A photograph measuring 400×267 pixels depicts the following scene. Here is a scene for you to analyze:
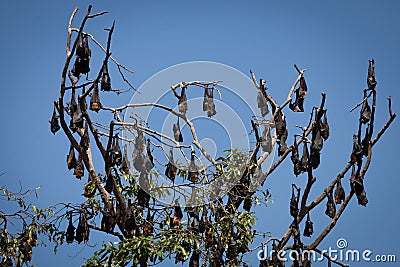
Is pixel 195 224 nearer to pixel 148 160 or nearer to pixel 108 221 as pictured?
pixel 148 160

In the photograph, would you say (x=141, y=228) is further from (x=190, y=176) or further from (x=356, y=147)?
(x=356, y=147)

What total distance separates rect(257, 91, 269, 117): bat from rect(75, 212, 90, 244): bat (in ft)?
8.96

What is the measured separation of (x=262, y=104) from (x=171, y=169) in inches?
67.7

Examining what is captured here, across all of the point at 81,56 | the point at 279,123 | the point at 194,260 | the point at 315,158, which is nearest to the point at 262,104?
the point at 279,123

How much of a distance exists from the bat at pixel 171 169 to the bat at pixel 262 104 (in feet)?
A: 5.28

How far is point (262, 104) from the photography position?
909cm

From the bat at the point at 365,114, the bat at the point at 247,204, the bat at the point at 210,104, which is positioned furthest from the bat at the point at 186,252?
the bat at the point at 365,114

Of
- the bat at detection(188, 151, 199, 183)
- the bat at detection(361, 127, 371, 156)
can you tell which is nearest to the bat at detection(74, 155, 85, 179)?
the bat at detection(188, 151, 199, 183)

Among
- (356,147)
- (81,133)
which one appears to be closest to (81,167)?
(81,133)

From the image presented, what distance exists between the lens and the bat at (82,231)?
332 inches

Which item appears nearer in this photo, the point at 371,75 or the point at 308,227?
the point at 371,75

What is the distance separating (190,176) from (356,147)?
80.5 inches

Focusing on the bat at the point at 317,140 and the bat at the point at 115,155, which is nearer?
the bat at the point at 115,155

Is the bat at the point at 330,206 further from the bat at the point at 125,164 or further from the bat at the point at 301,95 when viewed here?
the bat at the point at 125,164
